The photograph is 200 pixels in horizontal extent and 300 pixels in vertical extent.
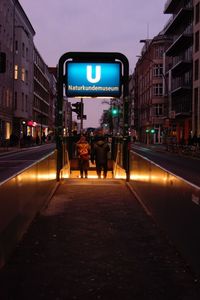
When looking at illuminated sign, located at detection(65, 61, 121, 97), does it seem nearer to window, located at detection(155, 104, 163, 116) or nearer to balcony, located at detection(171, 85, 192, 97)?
balcony, located at detection(171, 85, 192, 97)

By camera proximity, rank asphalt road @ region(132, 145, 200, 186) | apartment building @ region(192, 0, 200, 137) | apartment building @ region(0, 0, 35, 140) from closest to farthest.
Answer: asphalt road @ region(132, 145, 200, 186), apartment building @ region(192, 0, 200, 137), apartment building @ region(0, 0, 35, 140)

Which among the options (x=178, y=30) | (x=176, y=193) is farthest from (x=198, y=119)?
(x=176, y=193)

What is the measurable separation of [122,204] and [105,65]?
623 cm

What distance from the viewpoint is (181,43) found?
65375 mm

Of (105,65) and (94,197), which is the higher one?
(105,65)

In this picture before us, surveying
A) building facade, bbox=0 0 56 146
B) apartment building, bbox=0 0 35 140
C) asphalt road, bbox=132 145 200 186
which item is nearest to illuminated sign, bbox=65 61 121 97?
asphalt road, bbox=132 145 200 186

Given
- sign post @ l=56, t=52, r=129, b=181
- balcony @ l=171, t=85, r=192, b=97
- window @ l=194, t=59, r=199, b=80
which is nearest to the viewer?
sign post @ l=56, t=52, r=129, b=181

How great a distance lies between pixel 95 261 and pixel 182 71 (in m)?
63.4

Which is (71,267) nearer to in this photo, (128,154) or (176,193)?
(176,193)

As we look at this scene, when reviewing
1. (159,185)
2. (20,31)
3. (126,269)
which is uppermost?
(20,31)

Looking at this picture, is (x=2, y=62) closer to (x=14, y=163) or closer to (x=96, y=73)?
(x=96, y=73)

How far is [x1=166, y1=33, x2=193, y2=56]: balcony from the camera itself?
6092 cm

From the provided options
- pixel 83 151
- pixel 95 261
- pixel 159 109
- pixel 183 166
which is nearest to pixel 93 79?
pixel 83 151

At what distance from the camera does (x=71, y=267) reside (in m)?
6.10
